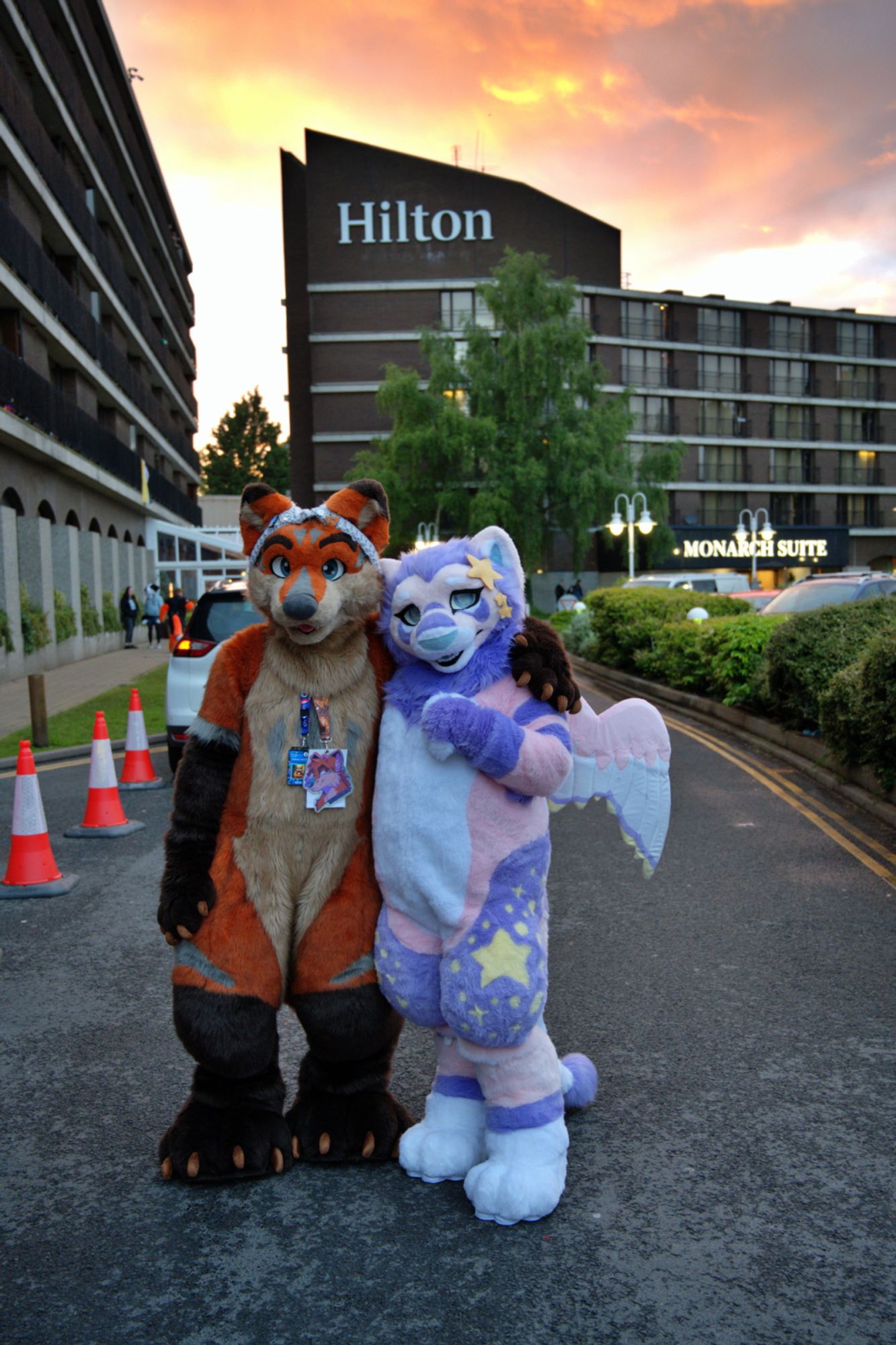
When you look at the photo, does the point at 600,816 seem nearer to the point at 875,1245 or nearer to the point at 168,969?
the point at 168,969

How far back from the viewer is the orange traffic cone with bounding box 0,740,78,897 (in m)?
6.41

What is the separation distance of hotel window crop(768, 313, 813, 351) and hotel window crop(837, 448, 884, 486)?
6664 millimetres

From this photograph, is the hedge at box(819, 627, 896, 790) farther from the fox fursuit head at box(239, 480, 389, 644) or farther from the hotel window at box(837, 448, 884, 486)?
the hotel window at box(837, 448, 884, 486)

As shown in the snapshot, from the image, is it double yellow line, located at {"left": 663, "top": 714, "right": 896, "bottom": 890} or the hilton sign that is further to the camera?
the hilton sign

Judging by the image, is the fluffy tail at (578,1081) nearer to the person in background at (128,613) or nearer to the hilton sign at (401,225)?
the person in background at (128,613)

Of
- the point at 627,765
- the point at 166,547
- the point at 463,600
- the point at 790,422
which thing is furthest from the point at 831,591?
the point at 790,422

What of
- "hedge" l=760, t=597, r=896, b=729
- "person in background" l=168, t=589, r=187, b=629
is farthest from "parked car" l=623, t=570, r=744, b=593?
"hedge" l=760, t=597, r=896, b=729

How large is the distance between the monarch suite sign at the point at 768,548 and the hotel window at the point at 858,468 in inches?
151

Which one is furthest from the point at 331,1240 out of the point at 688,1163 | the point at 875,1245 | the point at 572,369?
the point at 572,369

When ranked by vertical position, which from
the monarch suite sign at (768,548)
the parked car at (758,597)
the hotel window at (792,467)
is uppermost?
the hotel window at (792,467)

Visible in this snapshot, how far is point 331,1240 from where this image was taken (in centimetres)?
284

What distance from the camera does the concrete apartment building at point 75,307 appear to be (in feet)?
73.4

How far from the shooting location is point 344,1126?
3.26 m

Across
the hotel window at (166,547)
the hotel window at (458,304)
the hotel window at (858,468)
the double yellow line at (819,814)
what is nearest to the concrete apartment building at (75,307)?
the hotel window at (166,547)
